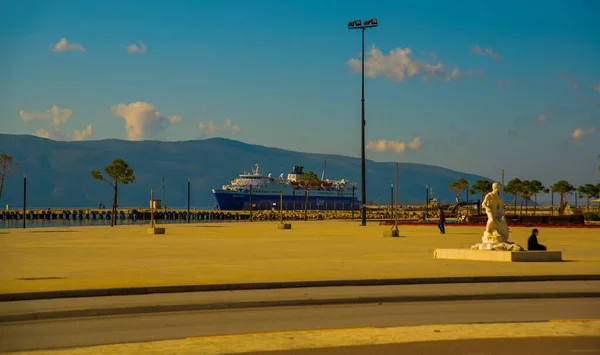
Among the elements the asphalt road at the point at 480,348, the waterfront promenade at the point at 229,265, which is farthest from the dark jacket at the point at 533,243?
the asphalt road at the point at 480,348

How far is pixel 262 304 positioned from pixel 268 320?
1923 mm

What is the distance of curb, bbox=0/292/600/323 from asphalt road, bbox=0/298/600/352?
0.37m

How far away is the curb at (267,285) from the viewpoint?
16.8m

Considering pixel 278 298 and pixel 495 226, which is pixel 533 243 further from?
pixel 278 298

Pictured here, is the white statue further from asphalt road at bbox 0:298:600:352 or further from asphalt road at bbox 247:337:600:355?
asphalt road at bbox 247:337:600:355

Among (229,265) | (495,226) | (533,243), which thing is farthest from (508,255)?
(229,265)

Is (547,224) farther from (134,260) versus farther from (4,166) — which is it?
(4,166)

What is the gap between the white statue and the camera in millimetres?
25578

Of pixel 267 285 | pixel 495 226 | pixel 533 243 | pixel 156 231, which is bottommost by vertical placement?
pixel 267 285

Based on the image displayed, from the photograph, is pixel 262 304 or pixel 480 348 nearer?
pixel 480 348

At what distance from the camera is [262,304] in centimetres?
1602

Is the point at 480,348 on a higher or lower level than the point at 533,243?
lower

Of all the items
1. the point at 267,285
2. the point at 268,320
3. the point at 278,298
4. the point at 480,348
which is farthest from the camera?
the point at 267,285

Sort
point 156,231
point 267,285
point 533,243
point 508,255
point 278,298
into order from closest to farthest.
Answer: point 278,298 < point 267,285 < point 508,255 < point 533,243 < point 156,231
